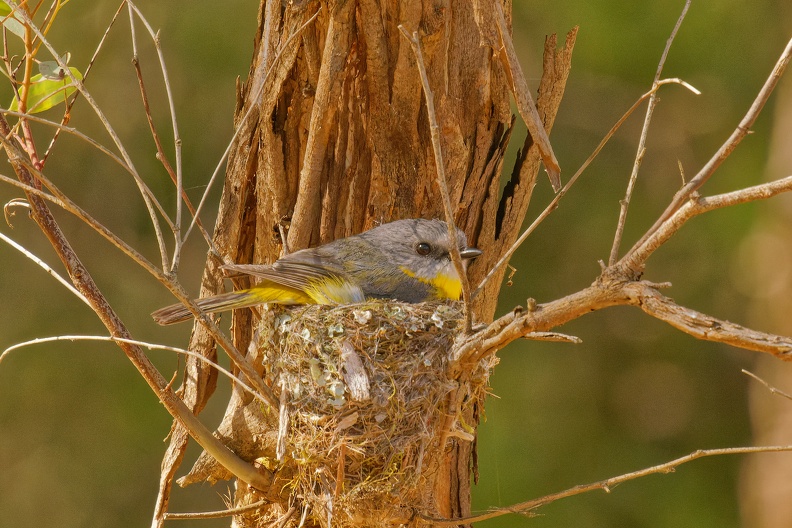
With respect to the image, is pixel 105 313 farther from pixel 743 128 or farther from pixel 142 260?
pixel 743 128

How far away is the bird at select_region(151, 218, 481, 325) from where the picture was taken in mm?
3686

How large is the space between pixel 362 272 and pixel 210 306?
0.72 metres

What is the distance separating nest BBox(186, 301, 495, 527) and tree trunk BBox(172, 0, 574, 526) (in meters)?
0.35

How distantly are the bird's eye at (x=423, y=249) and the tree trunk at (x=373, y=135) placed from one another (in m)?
0.18

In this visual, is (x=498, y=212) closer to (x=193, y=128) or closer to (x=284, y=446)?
(x=284, y=446)

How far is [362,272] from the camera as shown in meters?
4.02

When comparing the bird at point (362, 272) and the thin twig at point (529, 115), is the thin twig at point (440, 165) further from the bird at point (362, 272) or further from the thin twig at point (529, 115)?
the bird at point (362, 272)

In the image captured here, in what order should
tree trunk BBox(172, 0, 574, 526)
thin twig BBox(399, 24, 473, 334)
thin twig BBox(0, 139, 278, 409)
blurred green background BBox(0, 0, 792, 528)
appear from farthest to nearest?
blurred green background BBox(0, 0, 792, 528), tree trunk BBox(172, 0, 574, 526), thin twig BBox(0, 139, 278, 409), thin twig BBox(399, 24, 473, 334)

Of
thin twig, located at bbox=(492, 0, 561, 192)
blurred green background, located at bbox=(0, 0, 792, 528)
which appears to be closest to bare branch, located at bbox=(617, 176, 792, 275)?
thin twig, located at bbox=(492, 0, 561, 192)

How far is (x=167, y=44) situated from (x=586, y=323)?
12.9 feet

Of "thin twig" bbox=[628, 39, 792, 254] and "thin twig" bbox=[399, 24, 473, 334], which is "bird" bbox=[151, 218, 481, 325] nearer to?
"thin twig" bbox=[399, 24, 473, 334]

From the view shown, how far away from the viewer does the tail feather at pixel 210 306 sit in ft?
12.0

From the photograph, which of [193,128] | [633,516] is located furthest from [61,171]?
[633,516]

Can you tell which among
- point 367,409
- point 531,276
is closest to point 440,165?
point 367,409
